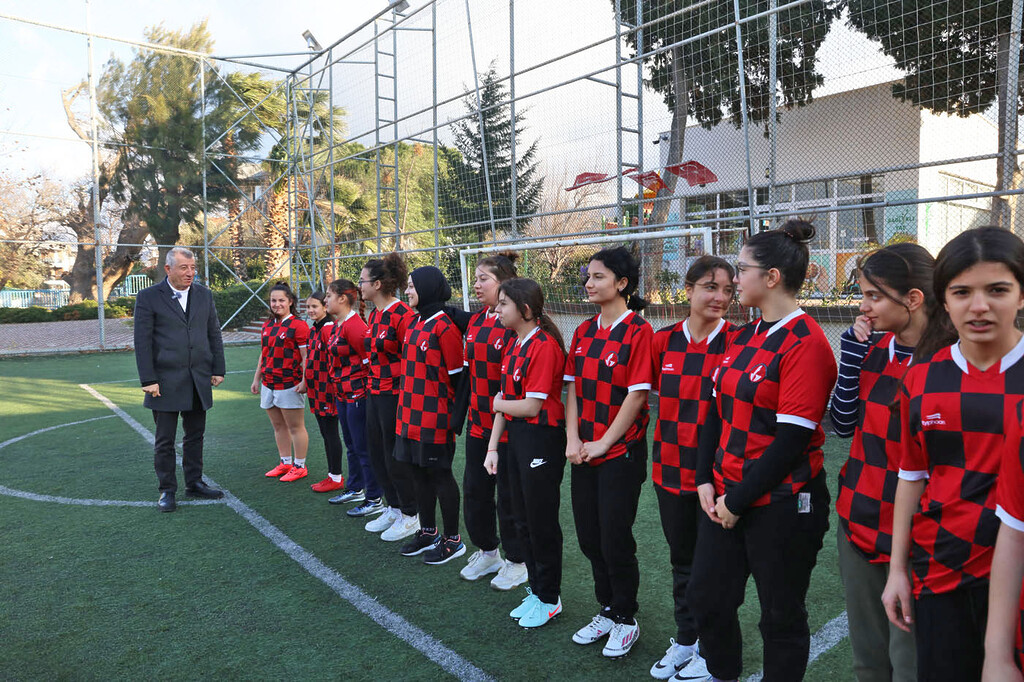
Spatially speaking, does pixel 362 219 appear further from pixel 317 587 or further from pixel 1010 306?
pixel 1010 306

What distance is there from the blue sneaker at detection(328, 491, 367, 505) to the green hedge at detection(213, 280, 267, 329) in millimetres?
17673

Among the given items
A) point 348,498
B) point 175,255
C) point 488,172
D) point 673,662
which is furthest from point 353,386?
point 488,172

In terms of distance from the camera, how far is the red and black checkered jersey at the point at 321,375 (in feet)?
17.3

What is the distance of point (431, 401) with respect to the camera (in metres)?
3.75

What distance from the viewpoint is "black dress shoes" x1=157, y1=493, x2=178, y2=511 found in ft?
16.2

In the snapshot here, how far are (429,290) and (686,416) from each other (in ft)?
5.86

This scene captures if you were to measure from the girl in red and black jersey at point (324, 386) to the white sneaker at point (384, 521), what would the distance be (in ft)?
3.48

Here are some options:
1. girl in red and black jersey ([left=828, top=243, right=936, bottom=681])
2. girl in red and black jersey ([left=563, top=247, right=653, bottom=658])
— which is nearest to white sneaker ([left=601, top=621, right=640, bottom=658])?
girl in red and black jersey ([left=563, top=247, right=653, bottom=658])

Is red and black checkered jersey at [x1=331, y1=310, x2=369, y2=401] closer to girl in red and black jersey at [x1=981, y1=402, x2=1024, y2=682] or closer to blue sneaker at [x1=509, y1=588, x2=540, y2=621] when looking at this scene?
blue sneaker at [x1=509, y1=588, x2=540, y2=621]

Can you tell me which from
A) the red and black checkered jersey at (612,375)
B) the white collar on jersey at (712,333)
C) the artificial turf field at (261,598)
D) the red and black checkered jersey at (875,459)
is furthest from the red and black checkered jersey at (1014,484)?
the artificial turf field at (261,598)

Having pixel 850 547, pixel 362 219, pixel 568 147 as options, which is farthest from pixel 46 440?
pixel 362 219

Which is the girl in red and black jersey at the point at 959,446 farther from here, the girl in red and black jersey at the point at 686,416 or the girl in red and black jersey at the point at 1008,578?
the girl in red and black jersey at the point at 686,416

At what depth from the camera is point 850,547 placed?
1993mm

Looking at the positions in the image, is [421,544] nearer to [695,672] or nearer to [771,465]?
[695,672]
